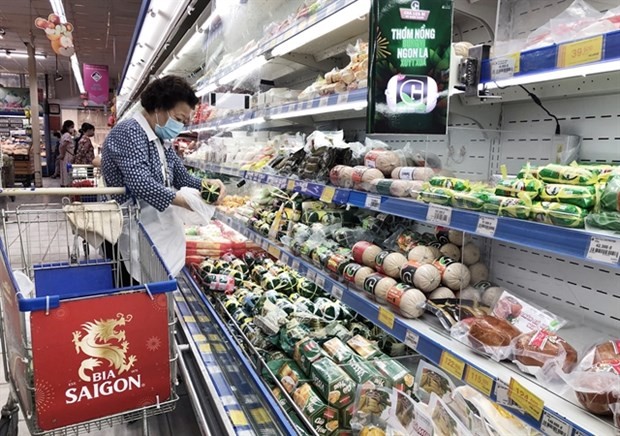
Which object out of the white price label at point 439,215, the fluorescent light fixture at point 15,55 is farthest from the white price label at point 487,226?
the fluorescent light fixture at point 15,55

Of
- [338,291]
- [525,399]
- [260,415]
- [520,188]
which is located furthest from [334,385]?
[520,188]

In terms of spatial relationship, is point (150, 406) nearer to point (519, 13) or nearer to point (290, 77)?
point (519, 13)

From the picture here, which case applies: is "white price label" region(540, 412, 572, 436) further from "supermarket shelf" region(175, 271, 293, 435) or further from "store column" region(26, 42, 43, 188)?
"store column" region(26, 42, 43, 188)

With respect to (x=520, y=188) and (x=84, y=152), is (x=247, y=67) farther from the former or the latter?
(x=84, y=152)

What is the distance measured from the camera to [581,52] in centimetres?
105

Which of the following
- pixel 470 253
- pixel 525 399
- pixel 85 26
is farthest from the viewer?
pixel 85 26

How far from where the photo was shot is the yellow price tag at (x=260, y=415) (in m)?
2.02

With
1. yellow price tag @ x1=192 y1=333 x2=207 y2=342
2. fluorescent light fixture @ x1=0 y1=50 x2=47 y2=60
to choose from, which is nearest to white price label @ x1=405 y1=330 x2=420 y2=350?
yellow price tag @ x1=192 y1=333 x2=207 y2=342

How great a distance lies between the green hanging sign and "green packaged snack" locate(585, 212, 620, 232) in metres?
0.68

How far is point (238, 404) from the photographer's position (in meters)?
2.18

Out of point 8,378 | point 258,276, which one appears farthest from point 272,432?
point 258,276

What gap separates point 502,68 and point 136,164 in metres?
1.75

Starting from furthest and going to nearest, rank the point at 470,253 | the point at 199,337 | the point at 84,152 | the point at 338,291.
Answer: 1. the point at 84,152
2. the point at 199,337
3. the point at 338,291
4. the point at 470,253

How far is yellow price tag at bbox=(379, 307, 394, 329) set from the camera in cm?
157
